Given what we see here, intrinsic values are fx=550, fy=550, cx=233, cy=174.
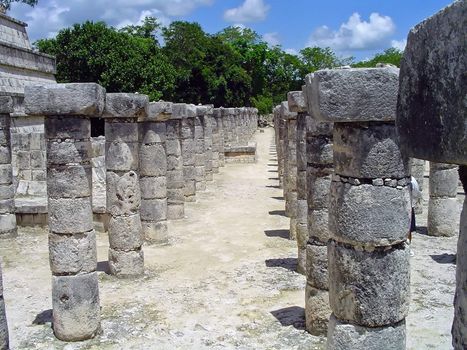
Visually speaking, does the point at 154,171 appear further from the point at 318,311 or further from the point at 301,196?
the point at 318,311

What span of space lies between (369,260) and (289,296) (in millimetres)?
4646

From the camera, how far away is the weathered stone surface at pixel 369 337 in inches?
175

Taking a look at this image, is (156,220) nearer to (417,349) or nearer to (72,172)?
(72,172)

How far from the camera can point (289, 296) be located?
883 centimetres

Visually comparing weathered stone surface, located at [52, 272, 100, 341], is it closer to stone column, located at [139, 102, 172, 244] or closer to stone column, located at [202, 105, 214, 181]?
stone column, located at [139, 102, 172, 244]

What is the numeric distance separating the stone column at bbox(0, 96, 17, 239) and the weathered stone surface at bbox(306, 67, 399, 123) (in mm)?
10348

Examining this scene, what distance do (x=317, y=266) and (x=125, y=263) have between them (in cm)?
419

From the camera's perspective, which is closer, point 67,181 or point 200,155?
point 67,181

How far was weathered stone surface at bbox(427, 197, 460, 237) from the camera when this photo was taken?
12102mm

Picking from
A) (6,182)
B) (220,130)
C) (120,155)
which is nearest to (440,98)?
(120,155)

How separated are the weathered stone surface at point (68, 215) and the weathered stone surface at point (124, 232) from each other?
2.72m

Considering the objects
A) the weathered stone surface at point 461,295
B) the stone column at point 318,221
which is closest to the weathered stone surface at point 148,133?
the stone column at point 318,221

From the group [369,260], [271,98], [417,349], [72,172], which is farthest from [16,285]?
[271,98]

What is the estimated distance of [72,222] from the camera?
24.0 ft
